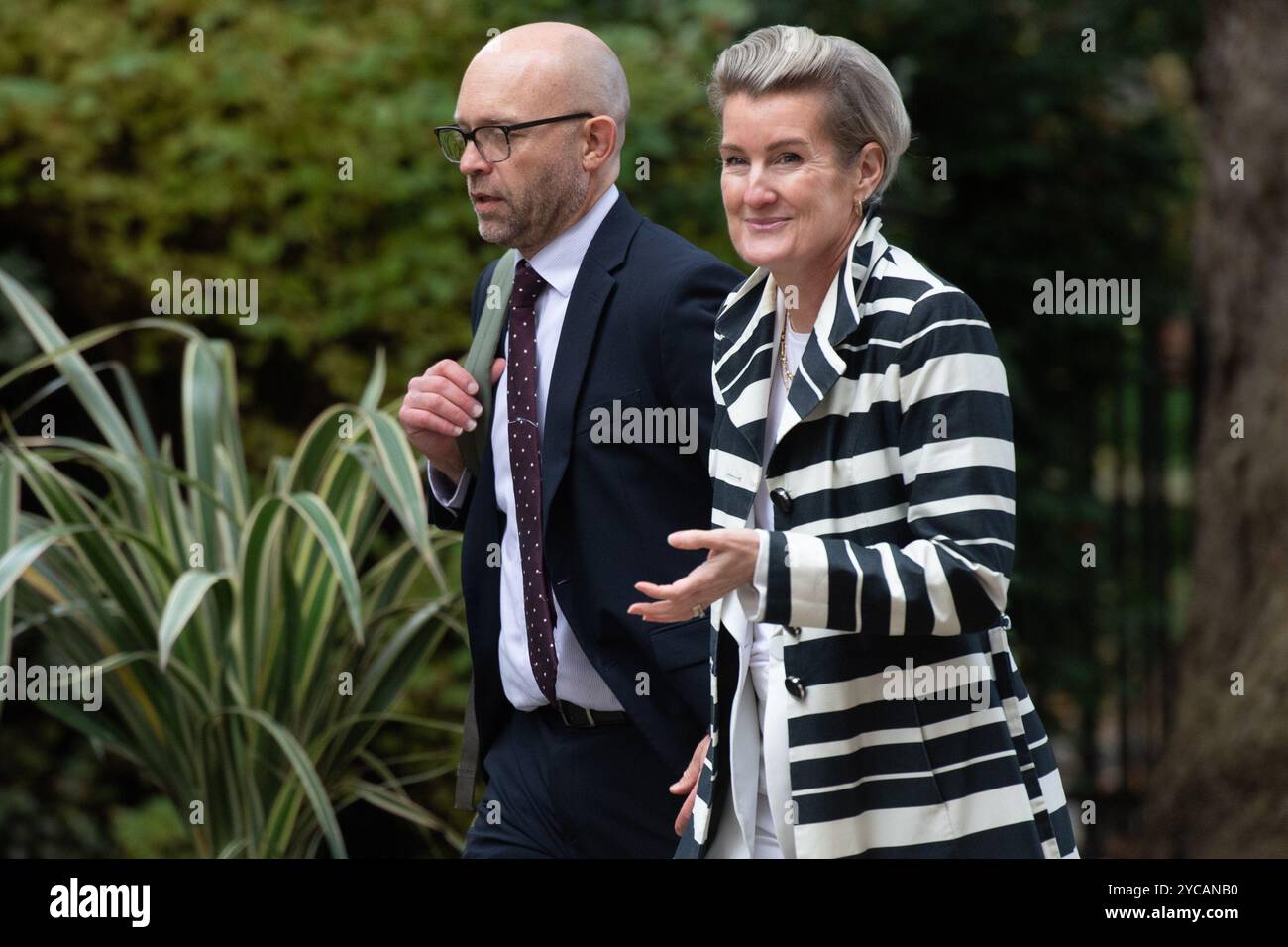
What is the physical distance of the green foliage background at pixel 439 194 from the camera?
4805mm

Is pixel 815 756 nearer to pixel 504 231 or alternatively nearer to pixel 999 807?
pixel 999 807

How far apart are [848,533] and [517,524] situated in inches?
30.1

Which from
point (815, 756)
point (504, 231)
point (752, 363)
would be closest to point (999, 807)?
point (815, 756)

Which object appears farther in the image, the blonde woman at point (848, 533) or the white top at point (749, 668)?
the white top at point (749, 668)

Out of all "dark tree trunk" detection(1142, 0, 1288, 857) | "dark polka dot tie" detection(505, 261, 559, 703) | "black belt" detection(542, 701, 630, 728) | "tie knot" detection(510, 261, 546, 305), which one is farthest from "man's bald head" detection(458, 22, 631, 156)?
"dark tree trunk" detection(1142, 0, 1288, 857)

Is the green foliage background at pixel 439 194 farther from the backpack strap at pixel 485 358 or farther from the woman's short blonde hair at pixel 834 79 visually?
the woman's short blonde hair at pixel 834 79

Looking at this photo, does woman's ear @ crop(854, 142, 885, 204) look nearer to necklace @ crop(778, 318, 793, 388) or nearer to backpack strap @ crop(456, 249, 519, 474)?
necklace @ crop(778, 318, 793, 388)

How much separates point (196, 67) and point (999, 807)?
12.1ft

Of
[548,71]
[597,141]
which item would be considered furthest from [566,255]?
[548,71]

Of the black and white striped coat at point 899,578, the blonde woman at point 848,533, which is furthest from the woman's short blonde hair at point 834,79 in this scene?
the black and white striped coat at point 899,578

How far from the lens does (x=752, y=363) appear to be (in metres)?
2.26

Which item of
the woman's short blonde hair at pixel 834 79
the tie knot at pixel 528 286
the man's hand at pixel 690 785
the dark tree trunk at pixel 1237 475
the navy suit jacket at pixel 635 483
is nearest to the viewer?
the woman's short blonde hair at pixel 834 79

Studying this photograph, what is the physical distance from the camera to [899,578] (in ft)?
6.33

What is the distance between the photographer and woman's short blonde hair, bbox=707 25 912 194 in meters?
2.13
